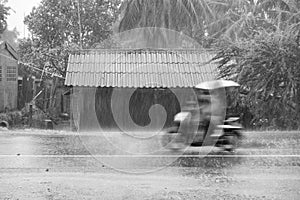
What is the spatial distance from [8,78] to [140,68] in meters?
11.3

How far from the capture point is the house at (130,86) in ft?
52.6

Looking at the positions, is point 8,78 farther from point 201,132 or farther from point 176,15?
point 201,132

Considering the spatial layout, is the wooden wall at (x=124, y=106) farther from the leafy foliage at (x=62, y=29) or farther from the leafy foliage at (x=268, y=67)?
the leafy foliage at (x=62, y=29)

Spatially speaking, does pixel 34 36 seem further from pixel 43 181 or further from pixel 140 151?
pixel 43 181

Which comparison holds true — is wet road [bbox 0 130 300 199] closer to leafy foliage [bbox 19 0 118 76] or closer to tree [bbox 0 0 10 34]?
leafy foliage [bbox 19 0 118 76]

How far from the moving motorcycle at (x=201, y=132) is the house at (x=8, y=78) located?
56.6 ft

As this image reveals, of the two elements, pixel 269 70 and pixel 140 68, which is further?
pixel 140 68

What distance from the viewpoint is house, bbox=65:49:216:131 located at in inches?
632

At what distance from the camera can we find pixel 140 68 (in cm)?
1697

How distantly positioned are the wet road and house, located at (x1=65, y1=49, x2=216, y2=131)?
265 inches

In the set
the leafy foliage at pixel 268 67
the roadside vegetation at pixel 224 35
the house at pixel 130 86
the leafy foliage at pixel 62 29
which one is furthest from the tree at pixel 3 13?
the leafy foliage at pixel 268 67

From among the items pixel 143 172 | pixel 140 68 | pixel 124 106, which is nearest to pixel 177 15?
pixel 140 68

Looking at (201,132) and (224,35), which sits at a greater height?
(224,35)

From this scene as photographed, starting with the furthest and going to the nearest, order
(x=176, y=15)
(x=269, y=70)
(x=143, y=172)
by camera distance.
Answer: (x=176, y=15) < (x=269, y=70) < (x=143, y=172)
